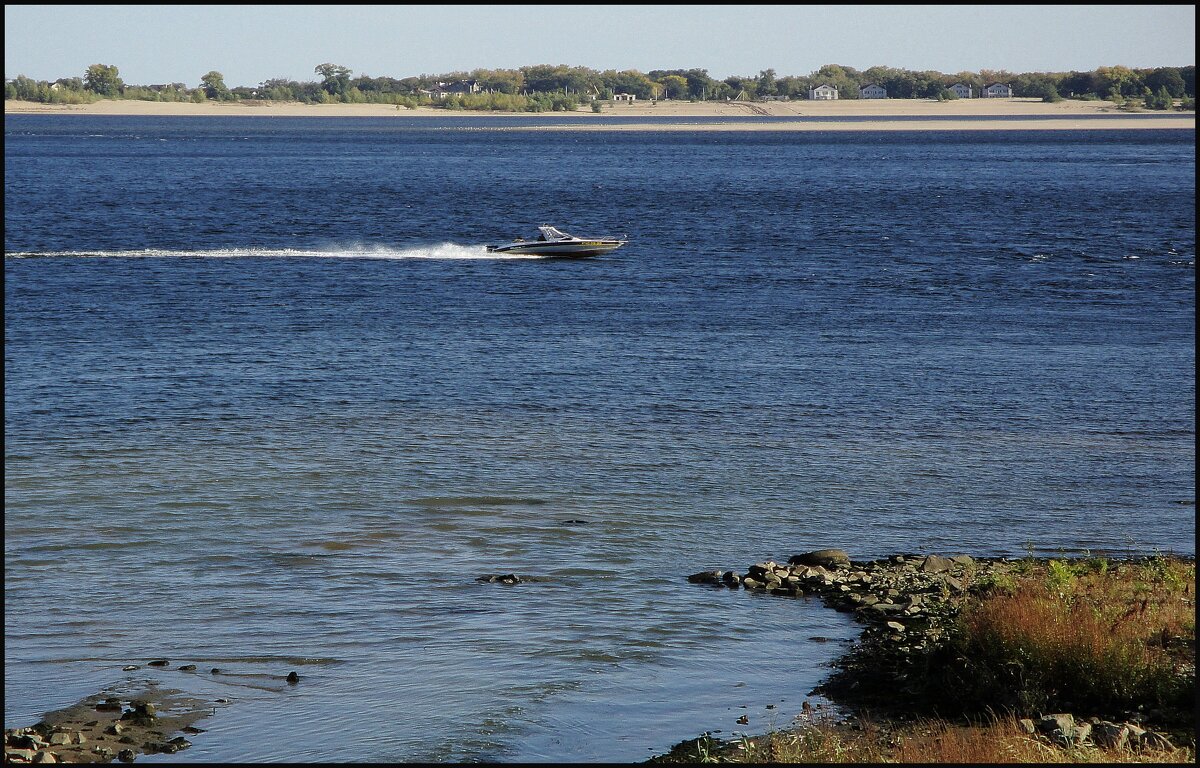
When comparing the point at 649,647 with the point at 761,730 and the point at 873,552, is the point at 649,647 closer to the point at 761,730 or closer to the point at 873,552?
the point at 761,730

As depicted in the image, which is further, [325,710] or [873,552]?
[873,552]

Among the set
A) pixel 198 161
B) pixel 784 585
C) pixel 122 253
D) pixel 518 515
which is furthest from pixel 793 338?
pixel 198 161

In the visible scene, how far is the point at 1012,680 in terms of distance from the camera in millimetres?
13977

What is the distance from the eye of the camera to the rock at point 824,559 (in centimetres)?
2014

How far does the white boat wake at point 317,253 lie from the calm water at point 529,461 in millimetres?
470

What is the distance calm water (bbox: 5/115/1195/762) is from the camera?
1598 centimetres

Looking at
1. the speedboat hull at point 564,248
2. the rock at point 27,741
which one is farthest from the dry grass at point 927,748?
the speedboat hull at point 564,248

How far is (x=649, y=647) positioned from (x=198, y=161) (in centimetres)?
16074

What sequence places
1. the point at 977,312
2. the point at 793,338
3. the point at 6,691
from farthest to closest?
the point at 977,312, the point at 793,338, the point at 6,691

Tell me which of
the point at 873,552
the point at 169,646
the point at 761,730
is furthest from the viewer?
the point at 873,552

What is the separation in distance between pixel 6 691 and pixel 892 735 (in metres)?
9.96

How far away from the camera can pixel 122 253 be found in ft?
228

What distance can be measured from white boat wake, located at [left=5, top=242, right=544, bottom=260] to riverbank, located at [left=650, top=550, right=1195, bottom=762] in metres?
53.1

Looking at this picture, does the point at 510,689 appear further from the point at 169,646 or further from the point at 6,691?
the point at 6,691
